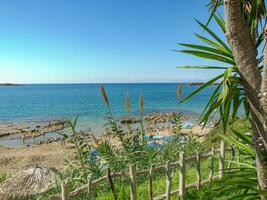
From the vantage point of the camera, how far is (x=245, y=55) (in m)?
2.73

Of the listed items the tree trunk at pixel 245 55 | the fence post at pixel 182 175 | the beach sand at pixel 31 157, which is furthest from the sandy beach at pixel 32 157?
the tree trunk at pixel 245 55

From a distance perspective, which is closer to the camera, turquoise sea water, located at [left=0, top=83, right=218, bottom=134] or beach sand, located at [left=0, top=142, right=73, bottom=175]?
beach sand, located at [left=0, top=142, right=73, bottom=175]

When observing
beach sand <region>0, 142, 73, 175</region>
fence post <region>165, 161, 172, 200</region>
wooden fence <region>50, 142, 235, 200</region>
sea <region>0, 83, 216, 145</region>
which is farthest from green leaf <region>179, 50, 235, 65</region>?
beach sand <region>0, 142, 73, 175</region>

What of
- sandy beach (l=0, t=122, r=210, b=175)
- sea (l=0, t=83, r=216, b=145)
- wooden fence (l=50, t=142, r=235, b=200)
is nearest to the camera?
wooden fence (l=50, t=142, r=235, b=200)

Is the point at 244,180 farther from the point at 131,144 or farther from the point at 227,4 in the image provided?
the point at 131,144

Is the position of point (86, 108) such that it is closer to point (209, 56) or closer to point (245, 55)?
point (209, 56)

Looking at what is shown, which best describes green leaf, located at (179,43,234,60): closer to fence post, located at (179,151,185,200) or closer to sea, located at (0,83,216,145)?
fence post, located at (179,151,185,200)

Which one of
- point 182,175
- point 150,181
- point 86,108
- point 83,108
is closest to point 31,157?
point 182,175

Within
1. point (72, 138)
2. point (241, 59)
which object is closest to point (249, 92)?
point (241, 59)

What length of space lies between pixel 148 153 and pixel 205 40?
11.9 feet

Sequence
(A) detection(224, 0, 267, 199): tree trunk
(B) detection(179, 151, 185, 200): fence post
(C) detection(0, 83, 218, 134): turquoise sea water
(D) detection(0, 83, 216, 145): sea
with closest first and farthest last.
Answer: (A) detection(224, 0, 267, 199): tree trunk < (B) detection(179, 151, 185, 200): fence post < (D) detection(0, 83, 216, 145): sea < (C) detection(0, 83, 218, 134): turquoise sea water

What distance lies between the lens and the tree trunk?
2.68 m

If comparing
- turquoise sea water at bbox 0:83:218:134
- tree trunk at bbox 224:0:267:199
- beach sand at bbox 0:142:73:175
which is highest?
tree trunk at bbox 224:0:267:199

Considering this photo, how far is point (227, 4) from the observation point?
2686 millimetres
